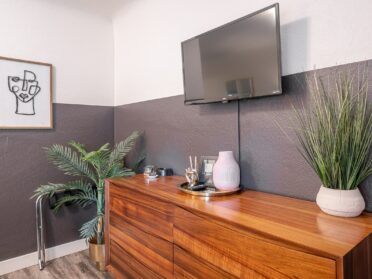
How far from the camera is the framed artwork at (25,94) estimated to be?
7.68 feet

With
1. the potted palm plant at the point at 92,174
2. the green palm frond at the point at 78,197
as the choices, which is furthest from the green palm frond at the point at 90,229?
the green palm frond at the point at 78,197

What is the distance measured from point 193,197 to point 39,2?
100 inches

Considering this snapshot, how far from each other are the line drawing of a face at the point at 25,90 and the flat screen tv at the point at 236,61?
1.60 meters

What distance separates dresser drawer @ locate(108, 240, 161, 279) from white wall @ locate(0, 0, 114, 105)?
1691 mm

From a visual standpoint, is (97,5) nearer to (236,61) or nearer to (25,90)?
(25,90)

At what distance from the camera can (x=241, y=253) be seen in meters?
1.03

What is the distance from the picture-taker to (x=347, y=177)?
3.56 ft

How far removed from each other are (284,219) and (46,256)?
252 cm

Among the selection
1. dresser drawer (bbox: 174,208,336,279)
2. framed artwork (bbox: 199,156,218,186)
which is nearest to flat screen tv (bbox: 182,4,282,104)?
framed artwork (bbox: 199,156,218,186)

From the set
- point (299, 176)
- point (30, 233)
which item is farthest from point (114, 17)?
point (299, 176)

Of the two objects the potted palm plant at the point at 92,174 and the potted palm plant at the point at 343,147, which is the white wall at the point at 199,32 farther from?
the potted palm plant at the point at 92,174

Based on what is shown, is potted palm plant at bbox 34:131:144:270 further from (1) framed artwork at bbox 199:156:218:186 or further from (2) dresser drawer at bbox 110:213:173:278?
(1) framed artwork at bbox 199:156:218:186

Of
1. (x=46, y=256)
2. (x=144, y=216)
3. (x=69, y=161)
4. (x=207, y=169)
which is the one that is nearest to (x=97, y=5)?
(x=69, y=161)

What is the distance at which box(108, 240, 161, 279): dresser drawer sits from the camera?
1.63 m
